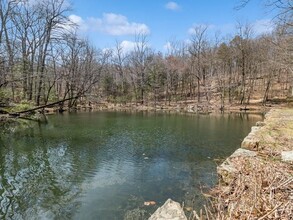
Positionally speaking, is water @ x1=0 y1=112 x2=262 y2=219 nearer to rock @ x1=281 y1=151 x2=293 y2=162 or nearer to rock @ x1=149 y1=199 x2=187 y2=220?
rock @ x1=149 y1=199 x2=187 y2=220

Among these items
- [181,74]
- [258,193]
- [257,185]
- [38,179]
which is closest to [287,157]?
[257,185]

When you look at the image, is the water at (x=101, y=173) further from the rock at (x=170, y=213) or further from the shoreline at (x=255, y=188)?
the rock at (x=170, y=213)

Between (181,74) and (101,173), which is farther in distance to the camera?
(181,74)

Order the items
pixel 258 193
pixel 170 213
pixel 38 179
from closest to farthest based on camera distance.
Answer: pixel 258 193, pixel 170 213, pixel 38 179

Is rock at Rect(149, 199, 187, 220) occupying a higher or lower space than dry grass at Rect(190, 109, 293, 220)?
lower

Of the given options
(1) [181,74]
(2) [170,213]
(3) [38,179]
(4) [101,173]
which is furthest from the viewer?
(1) [181,74]

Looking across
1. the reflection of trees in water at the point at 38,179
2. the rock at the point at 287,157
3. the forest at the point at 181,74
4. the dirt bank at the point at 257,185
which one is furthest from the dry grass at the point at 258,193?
the forest at the point at 181,74

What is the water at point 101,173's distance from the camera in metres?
5.66

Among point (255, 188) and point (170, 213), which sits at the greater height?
point (255, 188)

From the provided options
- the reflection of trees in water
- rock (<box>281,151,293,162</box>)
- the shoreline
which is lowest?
the reflection of trees in water

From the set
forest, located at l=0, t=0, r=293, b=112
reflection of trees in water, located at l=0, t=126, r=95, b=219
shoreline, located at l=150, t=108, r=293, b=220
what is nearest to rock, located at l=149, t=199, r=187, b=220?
shoreline, located at l=150, t=108, r=293, b=220

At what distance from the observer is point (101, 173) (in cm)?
812

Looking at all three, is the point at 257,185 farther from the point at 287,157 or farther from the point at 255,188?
the point at 287,157

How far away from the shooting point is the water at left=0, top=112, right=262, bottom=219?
566cm
